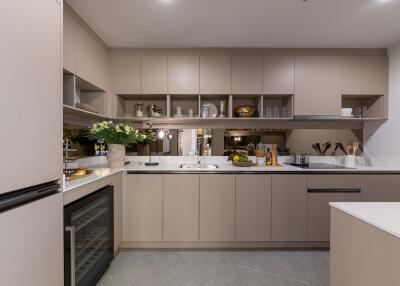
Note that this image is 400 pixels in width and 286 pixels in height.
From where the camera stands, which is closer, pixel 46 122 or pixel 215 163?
pixel 46 122

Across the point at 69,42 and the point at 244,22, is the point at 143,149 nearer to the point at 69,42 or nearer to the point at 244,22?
the point at 69,42

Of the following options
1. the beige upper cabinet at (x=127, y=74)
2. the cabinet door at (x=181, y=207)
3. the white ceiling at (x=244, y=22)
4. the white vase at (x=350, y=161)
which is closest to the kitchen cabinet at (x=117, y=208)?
the cabinet door at (x=181, y=207)

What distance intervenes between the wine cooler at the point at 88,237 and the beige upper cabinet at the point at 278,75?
7.41ft

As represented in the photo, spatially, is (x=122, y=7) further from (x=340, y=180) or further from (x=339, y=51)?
(x=340, y=180)

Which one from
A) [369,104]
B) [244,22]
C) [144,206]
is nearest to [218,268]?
[144,206]

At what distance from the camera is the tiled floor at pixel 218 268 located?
2072 millimetres

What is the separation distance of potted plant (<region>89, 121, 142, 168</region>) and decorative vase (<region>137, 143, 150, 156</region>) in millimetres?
541

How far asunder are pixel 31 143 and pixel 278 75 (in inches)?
110

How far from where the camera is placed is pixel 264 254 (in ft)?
8.46

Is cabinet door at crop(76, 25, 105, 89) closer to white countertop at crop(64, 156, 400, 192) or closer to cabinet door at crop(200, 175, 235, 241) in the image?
white countertop at crop(64, 156, 400, 192)

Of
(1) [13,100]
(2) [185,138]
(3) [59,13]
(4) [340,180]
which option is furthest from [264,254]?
(3) [59,13]

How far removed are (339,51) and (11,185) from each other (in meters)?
3.59

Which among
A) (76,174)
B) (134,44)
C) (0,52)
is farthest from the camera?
(134,44)

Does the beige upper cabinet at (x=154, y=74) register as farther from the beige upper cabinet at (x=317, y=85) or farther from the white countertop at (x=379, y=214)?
the white countertop at (x=379, y=214)
